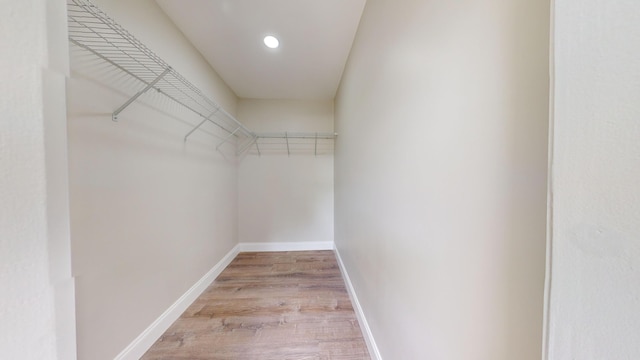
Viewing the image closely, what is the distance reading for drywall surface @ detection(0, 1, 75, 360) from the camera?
0.73 ft

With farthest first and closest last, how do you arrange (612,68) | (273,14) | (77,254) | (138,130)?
(273,14), (138,130), (77,254), (612,68)

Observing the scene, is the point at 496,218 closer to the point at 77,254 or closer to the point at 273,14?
the point at 77,254

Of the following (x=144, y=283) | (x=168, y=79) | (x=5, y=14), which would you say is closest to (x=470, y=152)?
(x=5, y=14)

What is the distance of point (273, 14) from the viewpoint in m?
1.65

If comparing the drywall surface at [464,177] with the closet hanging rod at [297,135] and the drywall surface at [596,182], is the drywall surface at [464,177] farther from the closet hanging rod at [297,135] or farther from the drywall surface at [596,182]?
the closet hanging rod at [297,135]

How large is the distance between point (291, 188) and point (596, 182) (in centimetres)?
314

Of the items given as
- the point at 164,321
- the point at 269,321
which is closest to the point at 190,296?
the point at 164,321

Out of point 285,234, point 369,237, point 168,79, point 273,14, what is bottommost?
point 285,234

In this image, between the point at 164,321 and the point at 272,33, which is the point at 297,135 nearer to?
the point at 272,33

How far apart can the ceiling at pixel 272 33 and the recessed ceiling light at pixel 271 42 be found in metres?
0.04

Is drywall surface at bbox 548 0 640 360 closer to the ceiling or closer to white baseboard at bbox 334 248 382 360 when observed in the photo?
white baseboard at bbox 334 248 382 360

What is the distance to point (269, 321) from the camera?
1713 millimetres

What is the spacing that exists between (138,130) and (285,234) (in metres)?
2.28

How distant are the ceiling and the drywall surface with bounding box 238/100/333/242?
0.60m
